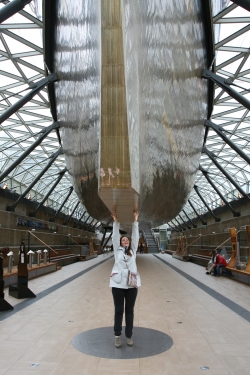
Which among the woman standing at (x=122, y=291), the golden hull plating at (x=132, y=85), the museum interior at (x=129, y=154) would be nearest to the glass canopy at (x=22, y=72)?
the museum interior at (x=129, y=154)

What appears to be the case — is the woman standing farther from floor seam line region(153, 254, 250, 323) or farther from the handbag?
floor seam line region(153, 254, 250, 323)

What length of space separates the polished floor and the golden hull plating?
9.26ft

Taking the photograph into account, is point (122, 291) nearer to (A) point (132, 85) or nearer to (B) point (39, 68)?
(A) point (132, 85)

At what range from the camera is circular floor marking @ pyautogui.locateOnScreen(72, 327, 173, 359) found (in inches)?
202

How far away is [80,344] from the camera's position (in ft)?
18.5

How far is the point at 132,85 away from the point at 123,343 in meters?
4.98

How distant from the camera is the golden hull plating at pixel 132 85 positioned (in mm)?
6297

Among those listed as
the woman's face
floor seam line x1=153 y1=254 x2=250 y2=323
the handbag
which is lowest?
floor seam line x1=153 y1=254 x2=250 y2=323

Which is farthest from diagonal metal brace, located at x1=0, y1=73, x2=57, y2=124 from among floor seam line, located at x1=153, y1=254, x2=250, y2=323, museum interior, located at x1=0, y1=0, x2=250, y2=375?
floor seam line, located at x1=153, y1=254, x2=250, y2=323

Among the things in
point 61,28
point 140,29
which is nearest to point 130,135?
point 140,29

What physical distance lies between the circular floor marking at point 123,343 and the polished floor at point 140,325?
138mm

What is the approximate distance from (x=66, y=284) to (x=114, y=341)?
875cm

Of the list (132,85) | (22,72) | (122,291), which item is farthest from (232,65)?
(122,291)

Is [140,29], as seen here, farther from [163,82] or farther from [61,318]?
[61,318]
